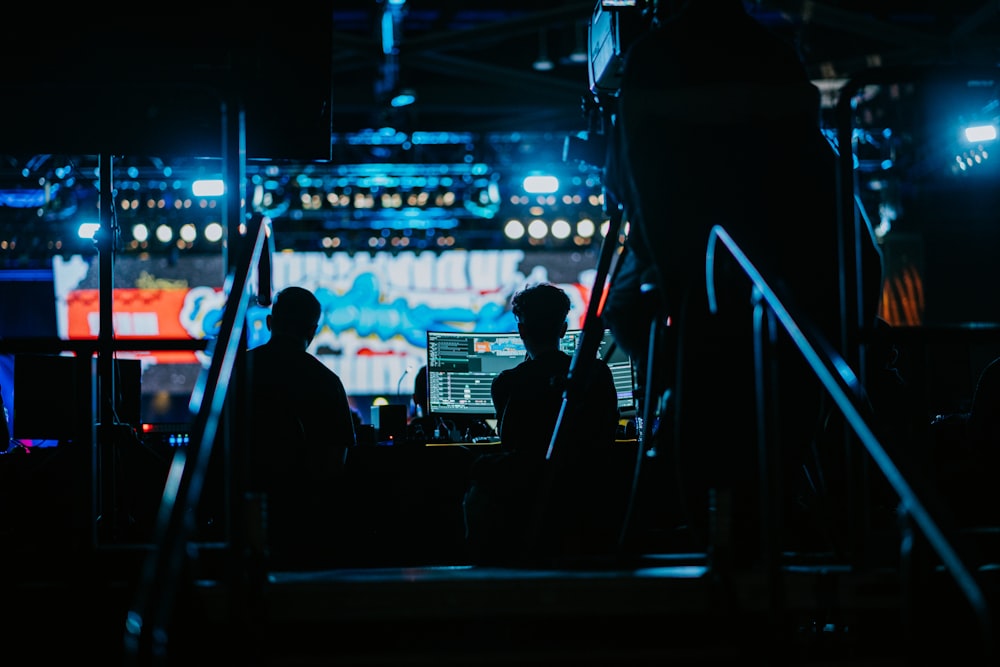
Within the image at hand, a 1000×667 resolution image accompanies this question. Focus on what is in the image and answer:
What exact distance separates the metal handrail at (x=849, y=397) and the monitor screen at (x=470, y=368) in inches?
105

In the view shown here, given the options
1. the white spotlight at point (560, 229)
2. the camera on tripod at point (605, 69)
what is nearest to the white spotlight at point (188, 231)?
the white spotlight at point (560, 229)

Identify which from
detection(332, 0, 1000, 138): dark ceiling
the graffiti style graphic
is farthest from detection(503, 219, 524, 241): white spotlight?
detection(332, 0, 1000, 138): dark ceiling

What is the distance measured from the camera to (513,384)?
392cm

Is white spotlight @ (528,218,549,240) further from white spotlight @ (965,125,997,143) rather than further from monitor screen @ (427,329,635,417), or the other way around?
monitor screen @ (427,329,635,417)

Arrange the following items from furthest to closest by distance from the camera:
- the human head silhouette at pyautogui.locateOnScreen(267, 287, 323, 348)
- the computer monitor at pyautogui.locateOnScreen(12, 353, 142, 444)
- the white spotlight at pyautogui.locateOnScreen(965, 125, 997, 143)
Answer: the white spotlight at pyautogui.locateOnScreen(965, 125, 997, 143) → the computer monitor at pyautogui.locateOnScreen(12, 353, 142, 444) → the human head silhouette at pyautogui.locateOnScreen(267, 287, 323, 348)

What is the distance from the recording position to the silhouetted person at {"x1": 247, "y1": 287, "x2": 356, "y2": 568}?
3.73m

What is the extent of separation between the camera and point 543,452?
149 inches

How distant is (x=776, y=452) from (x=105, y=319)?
221 cm

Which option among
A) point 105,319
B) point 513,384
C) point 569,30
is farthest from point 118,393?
point 569,30

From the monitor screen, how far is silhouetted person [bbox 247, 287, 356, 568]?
4.15 feet

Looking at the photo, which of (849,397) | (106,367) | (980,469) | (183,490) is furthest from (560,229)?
(849,397)

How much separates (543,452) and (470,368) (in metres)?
1.50

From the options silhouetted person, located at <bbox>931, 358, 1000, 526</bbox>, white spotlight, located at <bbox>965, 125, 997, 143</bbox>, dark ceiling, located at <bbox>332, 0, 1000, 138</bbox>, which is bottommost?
silhouetted person, located at <bbox>931, 358, 1000, 526</bbox>

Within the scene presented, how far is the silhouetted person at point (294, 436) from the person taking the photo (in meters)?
3.73
